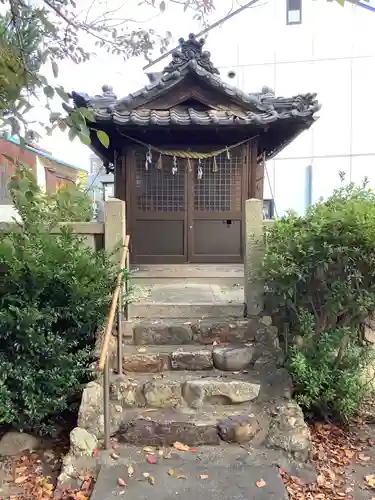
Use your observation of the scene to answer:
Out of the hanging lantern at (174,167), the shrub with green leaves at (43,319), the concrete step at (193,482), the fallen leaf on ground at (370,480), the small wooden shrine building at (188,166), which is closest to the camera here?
the concrete step at (193,482)

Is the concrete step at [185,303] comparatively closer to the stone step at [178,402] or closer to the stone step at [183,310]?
the stone step at [183,310]

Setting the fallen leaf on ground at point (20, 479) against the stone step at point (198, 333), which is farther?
the stone step at point (198, 333)

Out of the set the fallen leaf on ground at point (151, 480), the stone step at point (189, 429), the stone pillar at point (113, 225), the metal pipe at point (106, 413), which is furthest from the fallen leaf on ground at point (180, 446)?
the stone pillar at point (113, 225)

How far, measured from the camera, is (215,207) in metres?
8.05

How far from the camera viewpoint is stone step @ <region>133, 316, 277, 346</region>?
15.6 feet

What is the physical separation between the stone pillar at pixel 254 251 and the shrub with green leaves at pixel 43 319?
1625 millimetres

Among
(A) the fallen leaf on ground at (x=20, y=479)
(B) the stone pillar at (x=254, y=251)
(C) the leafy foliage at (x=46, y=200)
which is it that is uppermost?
(C) the leafy foliage at (x=46, y=200)

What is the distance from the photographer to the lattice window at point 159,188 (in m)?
7.97

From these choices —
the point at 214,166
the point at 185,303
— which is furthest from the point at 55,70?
the point at 214,166

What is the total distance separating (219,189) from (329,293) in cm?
416

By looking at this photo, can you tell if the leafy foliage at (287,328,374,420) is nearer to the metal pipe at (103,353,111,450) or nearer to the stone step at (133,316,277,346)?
the stone step at (133,316,277,346)

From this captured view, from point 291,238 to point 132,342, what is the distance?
2.01 meters

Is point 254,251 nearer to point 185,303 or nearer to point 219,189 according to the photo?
point 185,303

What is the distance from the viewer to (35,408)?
3807 mm
